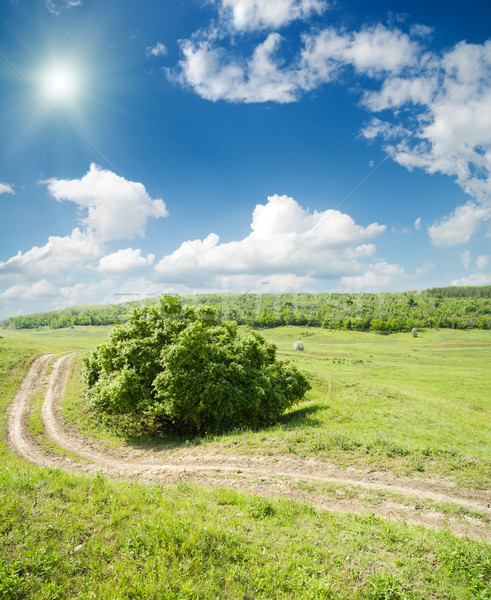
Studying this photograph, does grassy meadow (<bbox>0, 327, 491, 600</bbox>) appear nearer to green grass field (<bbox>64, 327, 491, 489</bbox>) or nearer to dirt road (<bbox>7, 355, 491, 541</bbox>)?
green grass field (<bbox>64, 327, 491, 489</bbox>)

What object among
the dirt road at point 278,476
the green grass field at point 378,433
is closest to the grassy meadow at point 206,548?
the green grass field at point 378,433

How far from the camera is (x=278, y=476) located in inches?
557

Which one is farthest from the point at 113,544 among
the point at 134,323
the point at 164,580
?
the point at 134,323

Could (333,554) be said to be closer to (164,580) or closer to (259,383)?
(164,580)

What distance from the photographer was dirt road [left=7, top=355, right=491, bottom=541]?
11070 mm

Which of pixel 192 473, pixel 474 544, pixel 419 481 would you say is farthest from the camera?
pixel 192 473

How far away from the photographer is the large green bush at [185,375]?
2377cm

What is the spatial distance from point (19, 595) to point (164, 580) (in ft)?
9.02

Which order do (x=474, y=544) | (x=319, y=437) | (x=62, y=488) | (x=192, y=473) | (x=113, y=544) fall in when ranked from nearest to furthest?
(x=113, y=544)
(x=474, y=544)
(x=62, y=488)
(x=192, y=473)
(x=319, y=437)

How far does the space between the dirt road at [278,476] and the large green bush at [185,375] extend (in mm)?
3946

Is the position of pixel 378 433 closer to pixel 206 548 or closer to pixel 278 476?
pixel 278 476

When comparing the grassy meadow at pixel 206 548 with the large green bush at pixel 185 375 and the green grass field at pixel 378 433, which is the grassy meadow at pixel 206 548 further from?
the large green bush at pixel 185 375

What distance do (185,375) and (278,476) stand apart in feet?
38.5

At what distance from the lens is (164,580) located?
646 cm
